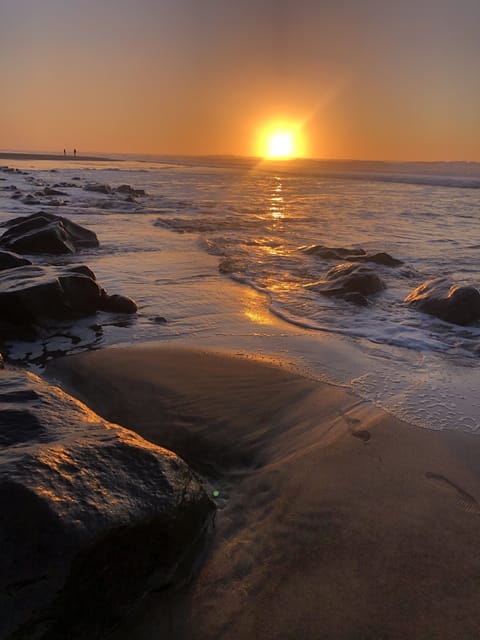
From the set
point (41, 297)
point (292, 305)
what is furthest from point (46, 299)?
point (292, 305)

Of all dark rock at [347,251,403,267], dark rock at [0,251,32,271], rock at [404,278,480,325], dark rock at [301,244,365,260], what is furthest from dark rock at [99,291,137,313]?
dark rock at [347,251,403,267]

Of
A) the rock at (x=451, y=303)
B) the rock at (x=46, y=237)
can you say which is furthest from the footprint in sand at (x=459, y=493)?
the rock at (x=46, y=237)

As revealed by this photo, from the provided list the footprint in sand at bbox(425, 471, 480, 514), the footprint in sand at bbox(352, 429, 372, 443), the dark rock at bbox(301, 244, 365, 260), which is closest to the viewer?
the footprint in sand at bbox(425, 471, 480, 514)

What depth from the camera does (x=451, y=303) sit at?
524cm

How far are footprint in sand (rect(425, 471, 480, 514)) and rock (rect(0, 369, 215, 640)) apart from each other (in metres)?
1.20

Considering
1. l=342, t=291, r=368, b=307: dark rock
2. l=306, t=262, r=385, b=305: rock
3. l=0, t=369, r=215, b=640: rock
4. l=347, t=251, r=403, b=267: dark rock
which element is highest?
l=347, t=251, r=403, b=267: dark rock

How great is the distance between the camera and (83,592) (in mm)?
1530

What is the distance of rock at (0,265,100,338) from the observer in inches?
163

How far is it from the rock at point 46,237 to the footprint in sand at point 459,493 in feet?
22.8

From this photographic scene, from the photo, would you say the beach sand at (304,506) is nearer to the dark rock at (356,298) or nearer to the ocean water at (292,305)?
the ocean water at (292,305)

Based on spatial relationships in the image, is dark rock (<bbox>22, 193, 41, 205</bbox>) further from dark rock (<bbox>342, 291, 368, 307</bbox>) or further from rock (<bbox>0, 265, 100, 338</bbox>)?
dark rock (<bbox>342, 291, 368, 307</bbox>)

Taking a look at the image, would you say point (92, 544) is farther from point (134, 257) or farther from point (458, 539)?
point (134, 257)

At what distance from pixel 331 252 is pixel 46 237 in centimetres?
502

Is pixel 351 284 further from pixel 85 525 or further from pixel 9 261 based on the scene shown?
pixel 85 525
